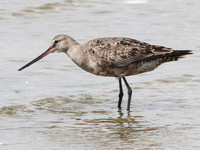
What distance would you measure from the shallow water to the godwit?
1.87 ft

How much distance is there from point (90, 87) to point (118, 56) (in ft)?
4.54

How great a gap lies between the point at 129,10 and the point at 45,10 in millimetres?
2515

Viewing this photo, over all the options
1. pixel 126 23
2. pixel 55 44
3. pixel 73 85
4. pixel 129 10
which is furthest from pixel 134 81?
pixel 129 10

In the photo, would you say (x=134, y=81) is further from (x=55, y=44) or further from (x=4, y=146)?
(x=4, y=146)

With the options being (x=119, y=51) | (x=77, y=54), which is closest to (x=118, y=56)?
(x=119, y=51)

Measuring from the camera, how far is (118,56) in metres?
9.59

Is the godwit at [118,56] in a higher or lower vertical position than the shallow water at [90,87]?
higher

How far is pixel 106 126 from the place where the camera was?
8328 millimetres

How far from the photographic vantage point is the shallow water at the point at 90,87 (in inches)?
303

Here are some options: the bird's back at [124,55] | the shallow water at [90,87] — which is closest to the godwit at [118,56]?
the bird's back at [124,55]

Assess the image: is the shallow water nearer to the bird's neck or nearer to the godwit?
the godwit

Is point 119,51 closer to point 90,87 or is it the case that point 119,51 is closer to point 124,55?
point 124,55

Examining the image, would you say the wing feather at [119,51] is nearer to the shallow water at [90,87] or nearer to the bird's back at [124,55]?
the bird's back at [124,55]

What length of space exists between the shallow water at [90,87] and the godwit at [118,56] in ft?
1.87
